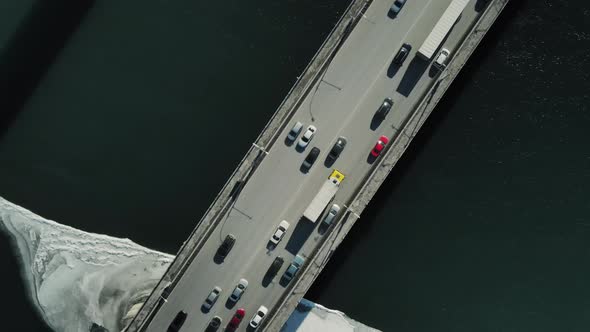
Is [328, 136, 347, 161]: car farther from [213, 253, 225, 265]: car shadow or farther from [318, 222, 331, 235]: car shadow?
→ [213, 253, 225, 265]: car shadow

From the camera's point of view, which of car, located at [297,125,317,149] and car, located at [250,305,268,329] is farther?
car, located at [250,305,268,329]

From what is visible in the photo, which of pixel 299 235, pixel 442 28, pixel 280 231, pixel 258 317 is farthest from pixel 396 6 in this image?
pixel 258 317

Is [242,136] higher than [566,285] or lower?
lower

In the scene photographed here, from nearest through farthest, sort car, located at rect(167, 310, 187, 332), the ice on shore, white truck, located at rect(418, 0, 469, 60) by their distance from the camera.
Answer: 1. white truck, located at rect(418, 0, 469, 60)
2. car, located at rect(167, 310, 187, 332)
3. the ice on shore

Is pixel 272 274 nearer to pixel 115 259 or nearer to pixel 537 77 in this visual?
pixel 115 259

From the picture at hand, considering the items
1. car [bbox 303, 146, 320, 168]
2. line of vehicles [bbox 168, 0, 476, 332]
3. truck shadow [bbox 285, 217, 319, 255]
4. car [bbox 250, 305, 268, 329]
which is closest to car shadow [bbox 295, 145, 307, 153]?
line of vehicles [bbox 168, 0, 476, 332]

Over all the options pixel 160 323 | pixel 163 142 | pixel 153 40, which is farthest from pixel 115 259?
pixel 153 40
